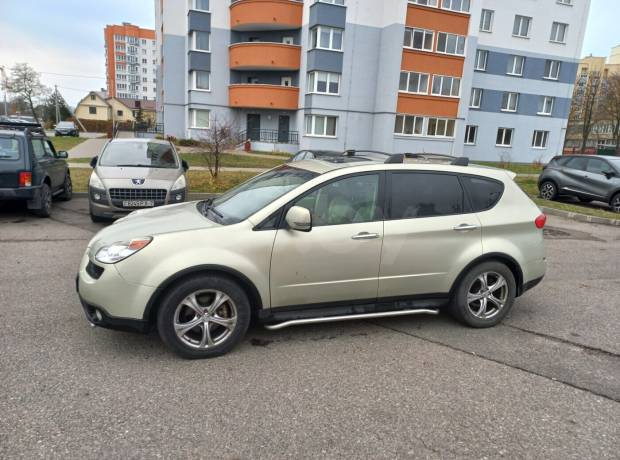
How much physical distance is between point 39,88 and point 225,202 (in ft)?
257

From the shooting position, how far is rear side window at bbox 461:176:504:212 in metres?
4.44

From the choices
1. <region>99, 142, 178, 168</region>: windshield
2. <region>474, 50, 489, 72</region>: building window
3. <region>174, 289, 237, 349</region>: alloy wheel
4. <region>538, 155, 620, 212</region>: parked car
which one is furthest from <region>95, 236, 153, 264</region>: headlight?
<region>474, 50, 489, 72</region>: building window

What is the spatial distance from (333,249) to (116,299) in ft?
5.79

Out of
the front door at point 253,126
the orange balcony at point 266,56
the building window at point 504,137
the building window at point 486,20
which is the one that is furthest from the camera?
the building window at point 504,137

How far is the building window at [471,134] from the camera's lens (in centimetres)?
3277

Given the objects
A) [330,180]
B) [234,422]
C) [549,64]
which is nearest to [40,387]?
[234,422]

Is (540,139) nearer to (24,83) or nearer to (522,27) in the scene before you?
(522,27)

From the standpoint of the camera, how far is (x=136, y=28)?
110375 millimetres

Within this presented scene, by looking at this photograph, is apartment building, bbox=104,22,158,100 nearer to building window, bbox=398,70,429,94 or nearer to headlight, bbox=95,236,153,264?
building window, bbox=398,70,429,94

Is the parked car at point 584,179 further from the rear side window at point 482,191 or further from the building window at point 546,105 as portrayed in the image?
the building window at point 546,105

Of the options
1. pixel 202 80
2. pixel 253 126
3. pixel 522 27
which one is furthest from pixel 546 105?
pixel 202 80

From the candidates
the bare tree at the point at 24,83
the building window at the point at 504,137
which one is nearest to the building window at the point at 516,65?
the building window at the point at 504,137

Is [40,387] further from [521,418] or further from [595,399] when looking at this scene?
[595,399]

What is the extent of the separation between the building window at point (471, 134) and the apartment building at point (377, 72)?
2.9 inches
